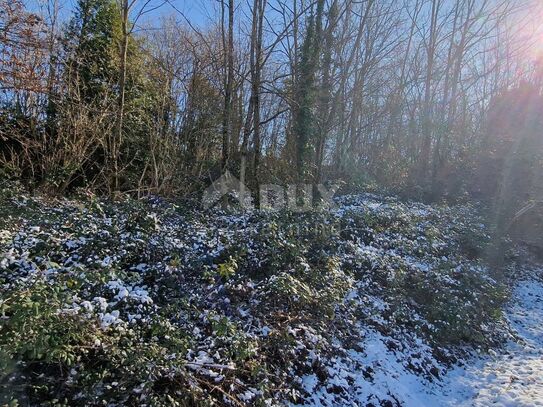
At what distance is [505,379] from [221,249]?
13.3 feet

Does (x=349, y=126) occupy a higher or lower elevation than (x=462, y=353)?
higher

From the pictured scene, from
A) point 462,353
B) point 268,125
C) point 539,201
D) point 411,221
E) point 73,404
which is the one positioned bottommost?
point 462,353

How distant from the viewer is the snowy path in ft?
12.8

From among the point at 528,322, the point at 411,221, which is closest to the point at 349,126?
the point at 411,221

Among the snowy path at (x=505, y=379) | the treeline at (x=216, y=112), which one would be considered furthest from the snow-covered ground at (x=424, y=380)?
the treeline at (x=216, y=112)

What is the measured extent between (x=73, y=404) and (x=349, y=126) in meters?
14.4

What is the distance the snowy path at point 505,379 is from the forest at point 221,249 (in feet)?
0.10

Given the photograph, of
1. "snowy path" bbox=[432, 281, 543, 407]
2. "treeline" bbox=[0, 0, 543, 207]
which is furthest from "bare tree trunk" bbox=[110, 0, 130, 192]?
"snowy path" bbox=[432, 281, 543, 407]

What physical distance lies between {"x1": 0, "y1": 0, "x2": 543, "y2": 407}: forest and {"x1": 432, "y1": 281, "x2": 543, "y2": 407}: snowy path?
3 cm

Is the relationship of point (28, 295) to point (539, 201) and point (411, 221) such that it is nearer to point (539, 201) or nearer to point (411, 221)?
point (411, 221)

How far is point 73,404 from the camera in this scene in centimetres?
244

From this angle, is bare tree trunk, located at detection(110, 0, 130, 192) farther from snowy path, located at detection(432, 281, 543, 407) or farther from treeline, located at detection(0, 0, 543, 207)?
snowy path, located at detection(432, 281, 543, 407)

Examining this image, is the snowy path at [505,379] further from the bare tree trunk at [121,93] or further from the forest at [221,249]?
the bare tree trunk at [121,93]

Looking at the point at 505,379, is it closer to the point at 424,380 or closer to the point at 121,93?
the point at 424,380
